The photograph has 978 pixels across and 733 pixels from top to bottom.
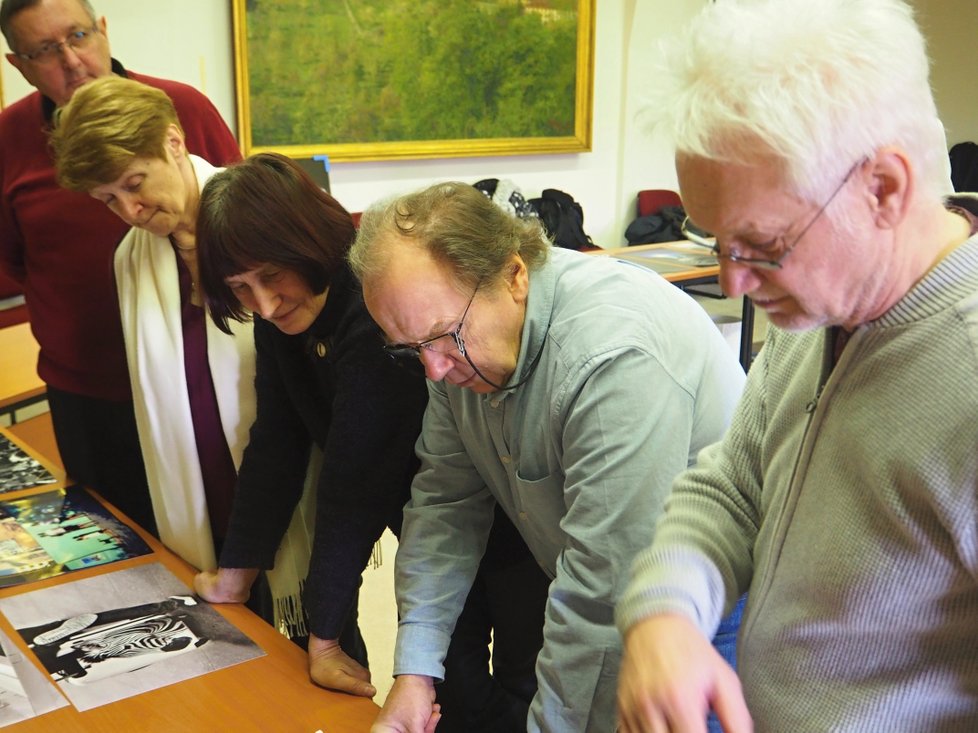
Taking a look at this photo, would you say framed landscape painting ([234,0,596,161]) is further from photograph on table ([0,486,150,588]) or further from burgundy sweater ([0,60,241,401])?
photograph on table ([0,486,150,588])

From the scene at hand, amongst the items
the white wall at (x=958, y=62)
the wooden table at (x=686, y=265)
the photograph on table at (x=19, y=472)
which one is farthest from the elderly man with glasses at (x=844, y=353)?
the white wall at (x=958, y=62)

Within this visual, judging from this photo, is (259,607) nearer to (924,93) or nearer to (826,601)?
(826,601)

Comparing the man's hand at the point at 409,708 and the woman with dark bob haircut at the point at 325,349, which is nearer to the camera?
the man's hand at the point at 409,708

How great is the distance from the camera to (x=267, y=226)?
58.2 inches

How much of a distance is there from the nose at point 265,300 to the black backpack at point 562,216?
4.10 meters

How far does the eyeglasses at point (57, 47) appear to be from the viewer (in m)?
2.07

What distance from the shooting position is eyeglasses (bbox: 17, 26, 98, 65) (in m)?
2.07

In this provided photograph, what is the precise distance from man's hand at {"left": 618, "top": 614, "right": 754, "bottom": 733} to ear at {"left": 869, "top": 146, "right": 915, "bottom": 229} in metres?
0.37

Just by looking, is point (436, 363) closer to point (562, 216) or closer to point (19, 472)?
point (19, 472)

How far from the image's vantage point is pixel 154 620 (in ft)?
5.40

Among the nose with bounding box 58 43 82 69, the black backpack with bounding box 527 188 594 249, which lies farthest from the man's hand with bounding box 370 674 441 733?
the black backpack with bounding box 527 188 594 249

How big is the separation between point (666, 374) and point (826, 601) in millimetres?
376

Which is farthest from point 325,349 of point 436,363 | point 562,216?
point 562,216

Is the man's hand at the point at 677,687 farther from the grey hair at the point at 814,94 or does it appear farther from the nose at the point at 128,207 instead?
the nose at the point at 128,207
